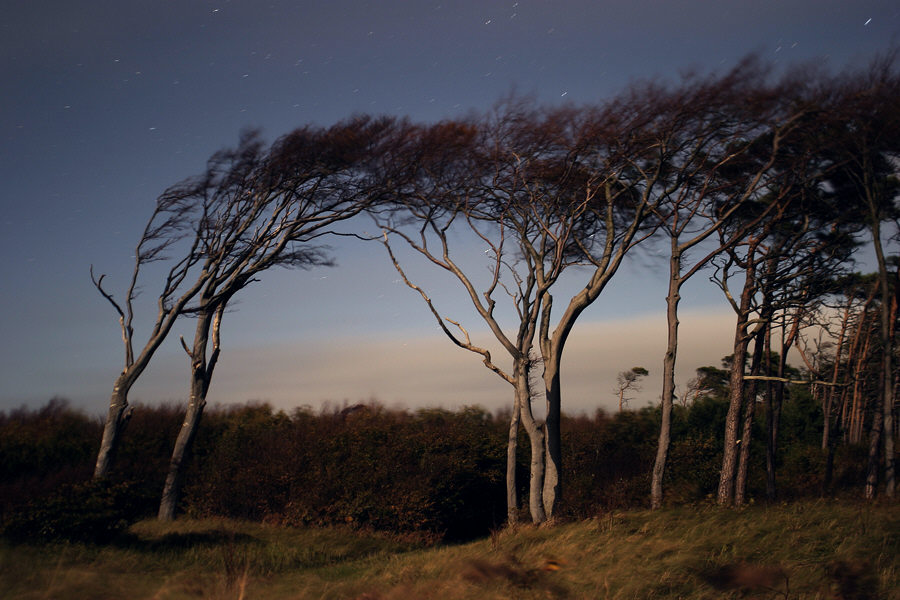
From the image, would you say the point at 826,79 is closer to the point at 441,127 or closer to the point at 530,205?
the point at 530,205

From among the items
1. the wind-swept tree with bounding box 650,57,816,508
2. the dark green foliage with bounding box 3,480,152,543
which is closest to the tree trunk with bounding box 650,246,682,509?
the wind-swept tree with bounding box 650,57,816,508

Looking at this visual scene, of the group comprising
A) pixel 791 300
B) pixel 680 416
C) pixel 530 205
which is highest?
pixel 530 205

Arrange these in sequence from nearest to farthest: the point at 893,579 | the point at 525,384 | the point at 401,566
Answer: the point at 893,579, the point at 401,566, the point at 525,384

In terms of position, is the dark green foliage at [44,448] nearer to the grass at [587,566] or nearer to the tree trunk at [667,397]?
the grass at [587,566]

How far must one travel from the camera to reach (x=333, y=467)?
18812mm

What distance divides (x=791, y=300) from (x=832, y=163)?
3.75 metres

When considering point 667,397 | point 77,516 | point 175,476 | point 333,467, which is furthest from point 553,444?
point 175,476

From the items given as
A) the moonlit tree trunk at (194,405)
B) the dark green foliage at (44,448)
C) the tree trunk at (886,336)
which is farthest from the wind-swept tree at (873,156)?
the dark green foliage at (44,448)

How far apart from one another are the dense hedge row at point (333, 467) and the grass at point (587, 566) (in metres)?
3.19

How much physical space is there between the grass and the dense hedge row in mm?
3189

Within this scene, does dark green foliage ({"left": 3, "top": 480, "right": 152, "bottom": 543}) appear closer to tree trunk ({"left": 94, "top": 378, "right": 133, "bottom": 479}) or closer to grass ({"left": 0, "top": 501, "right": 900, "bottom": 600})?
grass ({"left": 0, "top": 501, "right": 900, "bottom": 600})

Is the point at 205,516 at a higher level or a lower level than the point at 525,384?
lower

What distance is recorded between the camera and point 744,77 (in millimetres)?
13922

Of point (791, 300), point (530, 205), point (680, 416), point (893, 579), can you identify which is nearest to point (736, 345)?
point (791, 300)
